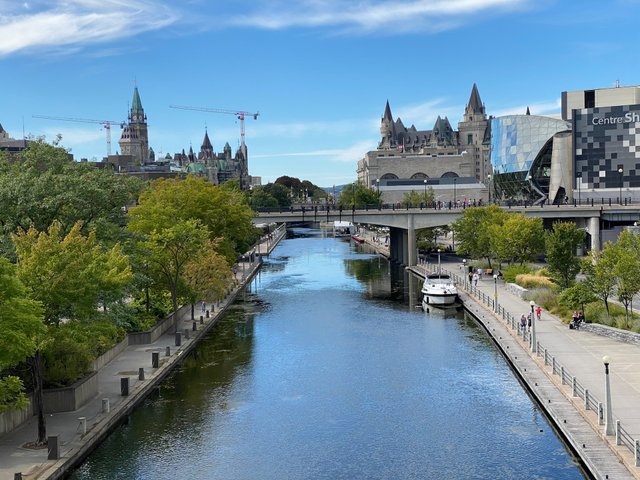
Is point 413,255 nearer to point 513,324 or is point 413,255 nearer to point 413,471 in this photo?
point 513,324

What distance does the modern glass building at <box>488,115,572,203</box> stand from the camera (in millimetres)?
144250

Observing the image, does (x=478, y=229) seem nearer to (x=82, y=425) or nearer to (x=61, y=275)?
(x=61, y=275)

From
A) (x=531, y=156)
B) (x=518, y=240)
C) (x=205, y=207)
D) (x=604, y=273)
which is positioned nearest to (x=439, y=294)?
(x=518, y=240)

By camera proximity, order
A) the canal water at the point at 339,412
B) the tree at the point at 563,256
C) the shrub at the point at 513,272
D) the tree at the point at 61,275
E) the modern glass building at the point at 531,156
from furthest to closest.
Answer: the modern glass building at the point at 531,156 → the shrub at the point at 513,272 → the tree at the point at 563,256 → the tree at the point at 61,275 → the canal water at the point at 339,412

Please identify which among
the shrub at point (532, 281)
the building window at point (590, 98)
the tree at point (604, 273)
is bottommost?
the shrub at point (532, 281)

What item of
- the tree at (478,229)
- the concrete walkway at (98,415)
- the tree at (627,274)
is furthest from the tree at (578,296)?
the tree at (478,229)

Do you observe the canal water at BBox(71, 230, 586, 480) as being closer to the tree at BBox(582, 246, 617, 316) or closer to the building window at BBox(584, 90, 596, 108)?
the tree at BBox(582, 246, 617, 316)

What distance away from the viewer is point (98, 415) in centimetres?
3438

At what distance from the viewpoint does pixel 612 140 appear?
13088 centimetres

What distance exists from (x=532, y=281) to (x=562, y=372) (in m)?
33.6

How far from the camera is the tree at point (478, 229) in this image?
292 feet

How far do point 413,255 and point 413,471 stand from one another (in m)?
78.9

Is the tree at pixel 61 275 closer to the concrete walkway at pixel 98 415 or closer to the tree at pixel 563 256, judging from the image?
the concrete walkway at pixel 98 415

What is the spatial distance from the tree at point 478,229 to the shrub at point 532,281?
1439 centimetres
